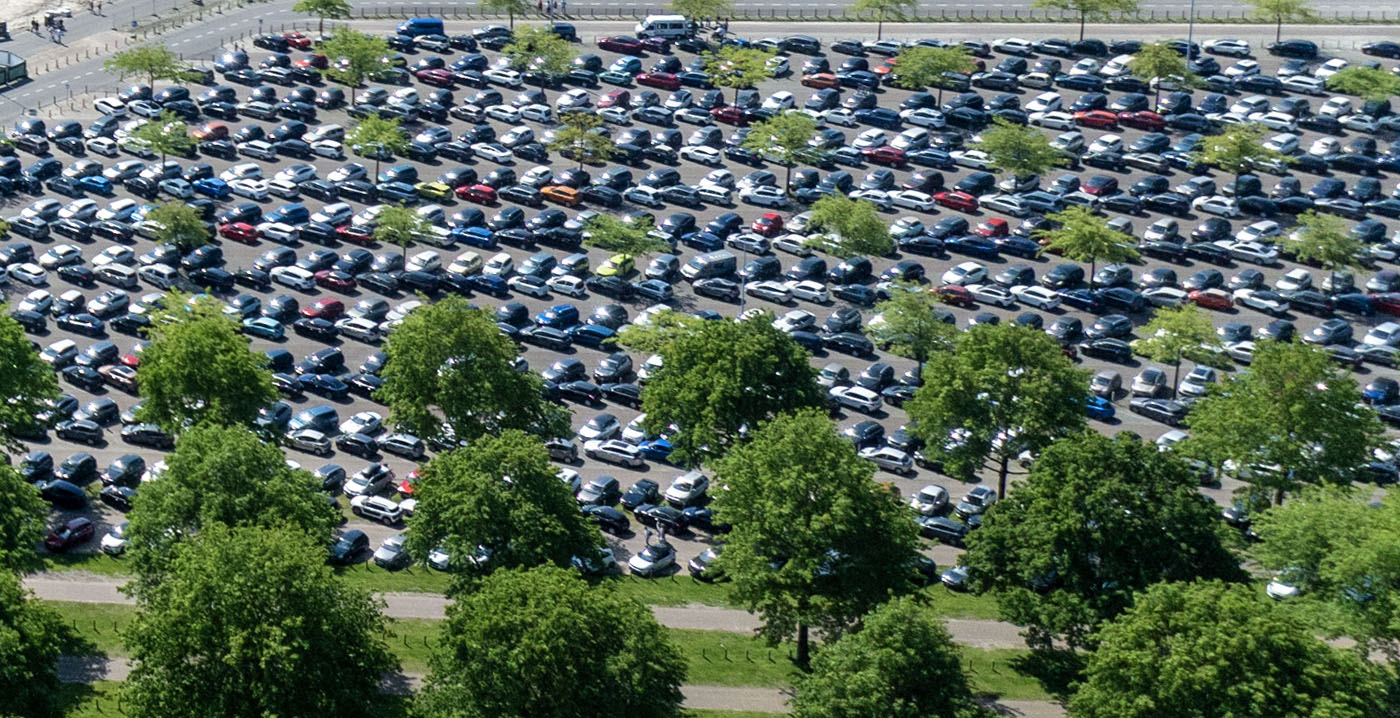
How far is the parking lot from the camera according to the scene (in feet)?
414

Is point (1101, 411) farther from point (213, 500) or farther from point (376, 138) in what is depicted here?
point (376, 138)

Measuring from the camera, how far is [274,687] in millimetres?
90312

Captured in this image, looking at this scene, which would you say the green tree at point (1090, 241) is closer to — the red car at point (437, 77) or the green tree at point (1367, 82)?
the green tree at point (1367, 82)

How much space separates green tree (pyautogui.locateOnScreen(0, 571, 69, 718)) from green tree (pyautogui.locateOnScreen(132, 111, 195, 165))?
7149 cm

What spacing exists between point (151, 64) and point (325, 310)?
4317cm

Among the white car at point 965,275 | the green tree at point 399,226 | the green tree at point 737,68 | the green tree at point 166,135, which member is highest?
the green tree at point 737,68

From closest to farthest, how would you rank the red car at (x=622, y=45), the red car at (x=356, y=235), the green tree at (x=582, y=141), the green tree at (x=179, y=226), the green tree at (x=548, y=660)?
the green tree at (x=548, y=660), the green tree at (x=179, y=226), the red car at (x=356, y=235), the green tree at (x=582, y=141), the red car at (x=622, y=45)

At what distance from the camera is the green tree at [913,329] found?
134 m

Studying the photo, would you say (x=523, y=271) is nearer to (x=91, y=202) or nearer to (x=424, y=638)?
(x=91, y=202)

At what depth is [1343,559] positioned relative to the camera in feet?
330

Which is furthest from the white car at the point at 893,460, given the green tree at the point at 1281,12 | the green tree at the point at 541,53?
the green tree at the point at 1281,12

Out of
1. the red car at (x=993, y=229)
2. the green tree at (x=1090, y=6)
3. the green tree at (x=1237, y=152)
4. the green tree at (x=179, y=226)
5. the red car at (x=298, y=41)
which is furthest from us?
the green tree at (x=1090, y=6)

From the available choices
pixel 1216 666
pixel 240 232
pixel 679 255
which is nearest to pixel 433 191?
pixel 240 232

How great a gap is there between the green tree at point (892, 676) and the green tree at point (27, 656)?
3222 centimetres
